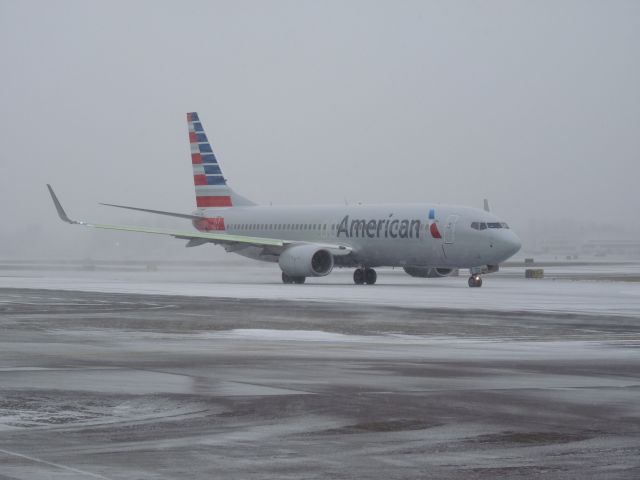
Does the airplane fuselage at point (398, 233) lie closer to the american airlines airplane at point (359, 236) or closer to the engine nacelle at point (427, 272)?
the american airlines airplane at point (359, 236)

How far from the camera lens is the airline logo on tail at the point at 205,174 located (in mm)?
68188

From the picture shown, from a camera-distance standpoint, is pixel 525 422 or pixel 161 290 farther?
pixel 161 290

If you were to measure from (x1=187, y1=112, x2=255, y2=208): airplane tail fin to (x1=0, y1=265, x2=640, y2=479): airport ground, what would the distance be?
130 feet

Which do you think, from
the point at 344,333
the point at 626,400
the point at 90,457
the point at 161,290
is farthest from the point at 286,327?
the point at 161,290

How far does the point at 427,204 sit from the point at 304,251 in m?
6.21

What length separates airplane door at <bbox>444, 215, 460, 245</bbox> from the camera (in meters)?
52.8

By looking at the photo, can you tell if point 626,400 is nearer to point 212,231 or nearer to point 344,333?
point 344,333

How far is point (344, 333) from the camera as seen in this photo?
23719 millimetres

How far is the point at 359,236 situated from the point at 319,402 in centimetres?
4461

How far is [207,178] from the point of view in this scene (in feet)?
225

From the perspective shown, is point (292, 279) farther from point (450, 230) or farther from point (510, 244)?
point (510, 244)

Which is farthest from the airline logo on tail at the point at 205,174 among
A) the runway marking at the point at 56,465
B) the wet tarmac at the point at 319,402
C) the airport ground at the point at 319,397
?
the runway marking at the point at 56,465

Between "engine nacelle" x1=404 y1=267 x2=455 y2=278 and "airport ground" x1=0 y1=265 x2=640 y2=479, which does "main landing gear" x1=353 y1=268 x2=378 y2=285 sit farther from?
"airport ground" x1=0 y1=265 x2=640 y2=479

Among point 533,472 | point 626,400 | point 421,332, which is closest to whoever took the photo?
point 533,472
